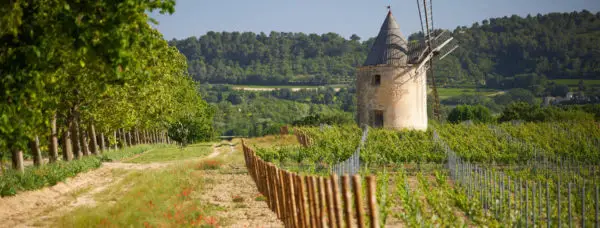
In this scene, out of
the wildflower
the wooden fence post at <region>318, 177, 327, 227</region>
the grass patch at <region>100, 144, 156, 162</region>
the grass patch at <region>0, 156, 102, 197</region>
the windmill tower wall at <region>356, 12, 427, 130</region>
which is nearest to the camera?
the wooden fence post at <region>318, 177, 327, 227</region>

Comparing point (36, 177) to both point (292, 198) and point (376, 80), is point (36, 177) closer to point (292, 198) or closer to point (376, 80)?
point (292, 198)

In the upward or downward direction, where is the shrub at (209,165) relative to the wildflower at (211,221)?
downward

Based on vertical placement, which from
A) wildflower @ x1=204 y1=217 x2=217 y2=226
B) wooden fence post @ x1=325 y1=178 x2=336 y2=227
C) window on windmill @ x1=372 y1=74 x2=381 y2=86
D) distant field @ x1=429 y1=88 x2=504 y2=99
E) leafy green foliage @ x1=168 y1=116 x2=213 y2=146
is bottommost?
distant field @ x1=429 y1=88 x2=504 y2=99

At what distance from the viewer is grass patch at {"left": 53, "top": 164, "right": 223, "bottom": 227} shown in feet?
39.7

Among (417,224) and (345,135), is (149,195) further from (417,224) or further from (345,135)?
(345,135)

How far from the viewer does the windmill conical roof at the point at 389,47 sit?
4078 centimetres

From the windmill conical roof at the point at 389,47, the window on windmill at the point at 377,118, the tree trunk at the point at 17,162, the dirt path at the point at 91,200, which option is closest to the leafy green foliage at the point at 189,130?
the window on windmill at the point at 377,118

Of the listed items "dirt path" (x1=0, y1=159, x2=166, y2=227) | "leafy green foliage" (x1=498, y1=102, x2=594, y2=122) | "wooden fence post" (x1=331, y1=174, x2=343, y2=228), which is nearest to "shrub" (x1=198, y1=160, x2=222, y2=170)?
"dirt path" (x1=0, y1=159, x2=166, y2=227)

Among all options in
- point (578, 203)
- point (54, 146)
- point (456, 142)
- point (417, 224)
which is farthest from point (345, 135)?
point (417, 224)

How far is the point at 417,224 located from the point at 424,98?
32.2m

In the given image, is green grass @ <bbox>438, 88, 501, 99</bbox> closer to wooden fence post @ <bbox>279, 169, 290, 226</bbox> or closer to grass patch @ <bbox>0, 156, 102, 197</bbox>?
grass patch @ <bbox>0, 156, 102, 197</bbox>

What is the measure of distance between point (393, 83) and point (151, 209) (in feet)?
93.4

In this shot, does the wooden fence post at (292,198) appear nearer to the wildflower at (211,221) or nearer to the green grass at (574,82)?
the wildflower at (211,221)

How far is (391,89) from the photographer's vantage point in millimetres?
39938
